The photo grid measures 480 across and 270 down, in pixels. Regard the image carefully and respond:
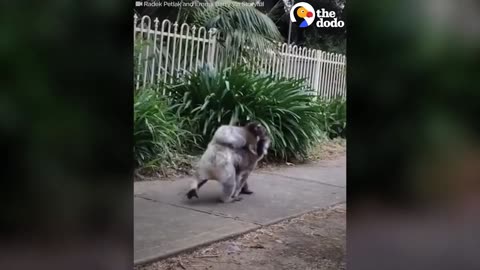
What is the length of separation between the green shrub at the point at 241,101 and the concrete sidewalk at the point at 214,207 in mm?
265

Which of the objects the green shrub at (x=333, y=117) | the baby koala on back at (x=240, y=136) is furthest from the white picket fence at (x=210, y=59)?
the baby koala on back at (x=240, y=136)

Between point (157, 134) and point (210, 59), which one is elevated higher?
point (210, 59)

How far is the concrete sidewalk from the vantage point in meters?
2.75

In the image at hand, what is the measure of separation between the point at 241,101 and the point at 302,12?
0.63 m

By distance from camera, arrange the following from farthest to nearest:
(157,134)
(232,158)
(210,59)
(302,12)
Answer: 1. (157,134)
2. (232,158)
3. (210,59)
4. (302,12)

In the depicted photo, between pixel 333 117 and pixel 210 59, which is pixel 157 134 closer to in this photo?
pixel 210 59

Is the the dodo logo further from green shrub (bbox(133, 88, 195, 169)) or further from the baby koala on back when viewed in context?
green shrub (bbox(133, 88, 195, 169))

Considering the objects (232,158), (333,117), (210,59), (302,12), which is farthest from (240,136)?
(302,12)

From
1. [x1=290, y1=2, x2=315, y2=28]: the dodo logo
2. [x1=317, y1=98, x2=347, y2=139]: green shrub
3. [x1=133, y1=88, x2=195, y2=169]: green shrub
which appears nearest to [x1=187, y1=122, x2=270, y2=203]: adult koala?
[x1=133, y1=88, x2=195, y2=169]: green shrub

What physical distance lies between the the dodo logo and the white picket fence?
17 cm

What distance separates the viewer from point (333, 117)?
3.02 metres
